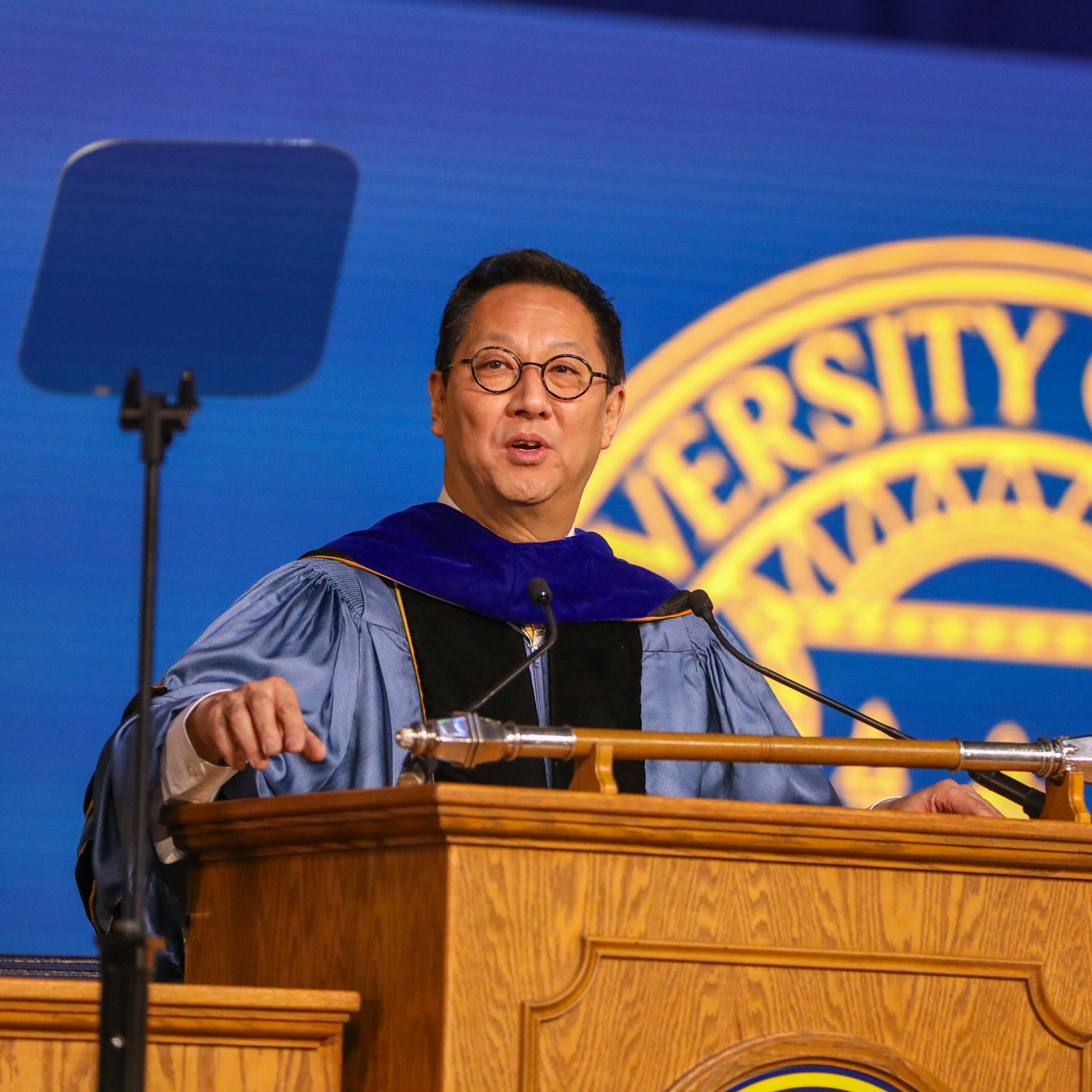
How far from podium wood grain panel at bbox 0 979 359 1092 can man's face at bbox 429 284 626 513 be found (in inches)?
51.2

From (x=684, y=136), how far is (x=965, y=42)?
2.68 feet

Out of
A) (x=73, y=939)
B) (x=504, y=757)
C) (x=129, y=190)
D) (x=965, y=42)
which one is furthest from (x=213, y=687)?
(x=965, y=42)

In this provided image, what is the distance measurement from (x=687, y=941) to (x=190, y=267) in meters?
2.16

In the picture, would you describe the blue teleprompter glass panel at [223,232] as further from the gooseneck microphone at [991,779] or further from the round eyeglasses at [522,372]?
the gooseneck microphone at [991,779]

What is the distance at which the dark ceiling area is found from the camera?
3.89 m

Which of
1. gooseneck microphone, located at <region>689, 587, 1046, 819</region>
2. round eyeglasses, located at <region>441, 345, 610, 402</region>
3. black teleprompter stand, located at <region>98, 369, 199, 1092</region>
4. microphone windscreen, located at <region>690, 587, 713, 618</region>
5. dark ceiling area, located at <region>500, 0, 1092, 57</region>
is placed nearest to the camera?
black teleprompter stand, located at <region>98, 369, 199, 1092</region>

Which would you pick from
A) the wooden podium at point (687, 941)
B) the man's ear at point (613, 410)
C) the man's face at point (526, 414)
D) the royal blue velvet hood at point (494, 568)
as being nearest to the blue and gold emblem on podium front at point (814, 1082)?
the wooden podium at point (687, 941)

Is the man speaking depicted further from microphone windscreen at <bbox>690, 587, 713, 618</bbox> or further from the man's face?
microphone windscreen at <bbox>690, 587, 713, 618</bbox>

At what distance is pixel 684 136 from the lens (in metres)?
3.84

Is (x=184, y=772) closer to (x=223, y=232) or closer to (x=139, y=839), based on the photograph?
(x=139, y=839)

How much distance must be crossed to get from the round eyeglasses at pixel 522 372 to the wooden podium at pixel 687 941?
1216mm

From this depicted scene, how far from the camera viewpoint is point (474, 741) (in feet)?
5.60

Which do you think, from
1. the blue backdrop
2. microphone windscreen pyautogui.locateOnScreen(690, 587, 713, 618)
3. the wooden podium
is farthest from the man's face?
the wooden podium

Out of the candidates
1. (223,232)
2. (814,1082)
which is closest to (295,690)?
(814,1082)
